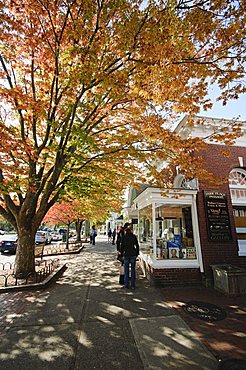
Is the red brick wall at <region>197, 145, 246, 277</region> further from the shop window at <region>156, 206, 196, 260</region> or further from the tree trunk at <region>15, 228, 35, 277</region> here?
the tree trunk at <region>15, 228, 35, 277</region>

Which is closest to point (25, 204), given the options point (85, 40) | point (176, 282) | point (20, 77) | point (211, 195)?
point (20, 77)

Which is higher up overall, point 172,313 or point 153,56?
point 153,56

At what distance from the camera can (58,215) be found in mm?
17375

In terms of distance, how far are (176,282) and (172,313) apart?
234 centimetres

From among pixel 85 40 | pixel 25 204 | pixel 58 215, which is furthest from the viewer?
pixel 58 215

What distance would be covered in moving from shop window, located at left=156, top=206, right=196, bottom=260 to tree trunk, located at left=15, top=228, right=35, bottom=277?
4.93 m

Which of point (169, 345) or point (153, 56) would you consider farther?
point (153, 56)

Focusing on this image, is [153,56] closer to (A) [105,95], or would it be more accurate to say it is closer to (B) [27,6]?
(A) [105,95]

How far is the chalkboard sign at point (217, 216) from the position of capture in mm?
7164

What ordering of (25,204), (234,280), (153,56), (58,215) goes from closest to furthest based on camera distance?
1. (153,56)
2. (234,280)
3. (25,204)
4. (58,215)

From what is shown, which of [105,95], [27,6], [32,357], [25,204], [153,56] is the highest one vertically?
[27,6]

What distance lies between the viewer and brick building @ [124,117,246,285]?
22.5 ft

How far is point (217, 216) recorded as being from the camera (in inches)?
288

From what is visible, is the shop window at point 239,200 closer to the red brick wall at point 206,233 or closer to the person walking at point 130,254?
the red brick wall at point 206,233
